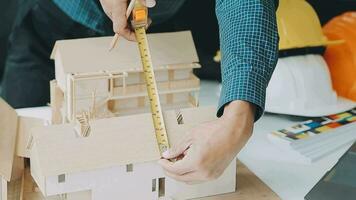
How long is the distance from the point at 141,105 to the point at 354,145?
362 millimetres

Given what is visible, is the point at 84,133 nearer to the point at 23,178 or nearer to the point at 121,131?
the point at 121,131

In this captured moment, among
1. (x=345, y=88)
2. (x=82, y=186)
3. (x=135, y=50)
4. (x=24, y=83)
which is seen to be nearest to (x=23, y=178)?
(x=82, y=186)

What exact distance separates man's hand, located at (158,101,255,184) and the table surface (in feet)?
0.66

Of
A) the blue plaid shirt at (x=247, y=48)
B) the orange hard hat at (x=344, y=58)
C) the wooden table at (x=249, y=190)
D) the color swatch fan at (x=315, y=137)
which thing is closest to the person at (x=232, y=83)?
the blue plaid shirt at (x=247, y=48)

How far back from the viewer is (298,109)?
124cm

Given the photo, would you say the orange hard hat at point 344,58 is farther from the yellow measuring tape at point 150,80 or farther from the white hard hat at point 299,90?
the yellow measuring tape at point 150,80

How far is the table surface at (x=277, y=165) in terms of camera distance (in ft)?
3.21

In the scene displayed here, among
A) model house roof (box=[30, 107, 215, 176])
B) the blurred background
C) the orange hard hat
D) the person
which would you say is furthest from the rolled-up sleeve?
the blurred background

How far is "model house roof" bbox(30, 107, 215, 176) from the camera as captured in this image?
0.82 m

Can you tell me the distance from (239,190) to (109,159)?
0.23m

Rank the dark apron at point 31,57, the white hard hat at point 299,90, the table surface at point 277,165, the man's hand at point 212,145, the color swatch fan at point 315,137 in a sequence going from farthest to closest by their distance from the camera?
the dark apron at point 31,57, the white hard hat at point 299,90, the color swatch fan at point 315,137, the table surface at point 277,165, the man's hand at point 212,145

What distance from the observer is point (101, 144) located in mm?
848

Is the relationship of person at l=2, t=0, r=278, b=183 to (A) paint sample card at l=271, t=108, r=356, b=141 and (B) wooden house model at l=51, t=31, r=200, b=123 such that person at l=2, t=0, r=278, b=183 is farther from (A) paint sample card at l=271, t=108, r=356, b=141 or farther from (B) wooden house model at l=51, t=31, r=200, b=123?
(A) paint sample card at l=271, t=108, r=356, b=141

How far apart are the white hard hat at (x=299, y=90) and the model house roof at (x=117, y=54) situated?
27 cm
